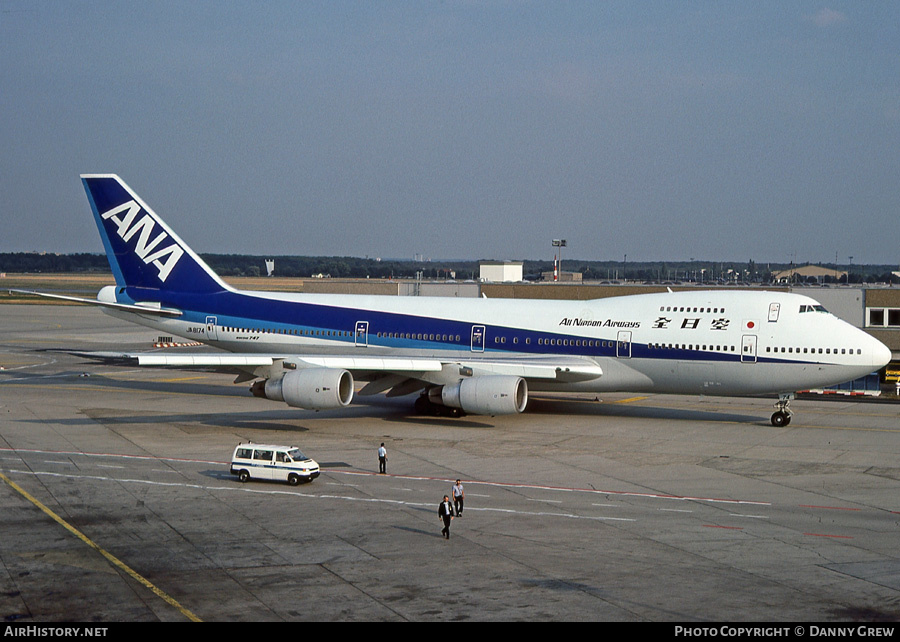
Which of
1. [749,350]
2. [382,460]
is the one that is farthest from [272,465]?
[749,350]

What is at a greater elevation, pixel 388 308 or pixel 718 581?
pixel 388 308

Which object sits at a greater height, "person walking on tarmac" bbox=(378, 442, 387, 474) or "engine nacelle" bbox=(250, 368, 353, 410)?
"engine nacelle" bbox=(250, 368, 353, 410)

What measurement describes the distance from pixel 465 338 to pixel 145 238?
18.4m

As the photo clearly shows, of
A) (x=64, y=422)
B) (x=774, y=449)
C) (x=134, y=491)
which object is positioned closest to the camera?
(x=134, y=491)


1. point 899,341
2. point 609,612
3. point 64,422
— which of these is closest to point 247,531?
point 609,612

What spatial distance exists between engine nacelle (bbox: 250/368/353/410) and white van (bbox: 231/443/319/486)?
26.6 ft

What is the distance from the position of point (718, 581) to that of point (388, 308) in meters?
28.3

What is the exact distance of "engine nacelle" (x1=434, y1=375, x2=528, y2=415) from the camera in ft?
128

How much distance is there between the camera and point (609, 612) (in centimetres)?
1806

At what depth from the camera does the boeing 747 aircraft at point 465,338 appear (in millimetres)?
39312

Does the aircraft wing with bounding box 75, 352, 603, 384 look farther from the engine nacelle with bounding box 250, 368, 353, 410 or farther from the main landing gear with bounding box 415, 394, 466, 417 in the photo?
the main landing gear with bounding box 415, 394, 466, 417

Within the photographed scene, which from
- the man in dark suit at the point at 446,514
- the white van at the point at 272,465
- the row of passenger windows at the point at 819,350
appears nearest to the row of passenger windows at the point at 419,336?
the row of passenger windows at the point at 819,350

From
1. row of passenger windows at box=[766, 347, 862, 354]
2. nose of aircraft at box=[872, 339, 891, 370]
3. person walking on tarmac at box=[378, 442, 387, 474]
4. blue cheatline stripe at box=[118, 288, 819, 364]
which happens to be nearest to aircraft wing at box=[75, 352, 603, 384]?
blue cheatline stripe at box=[118, 288, 819, 364]
